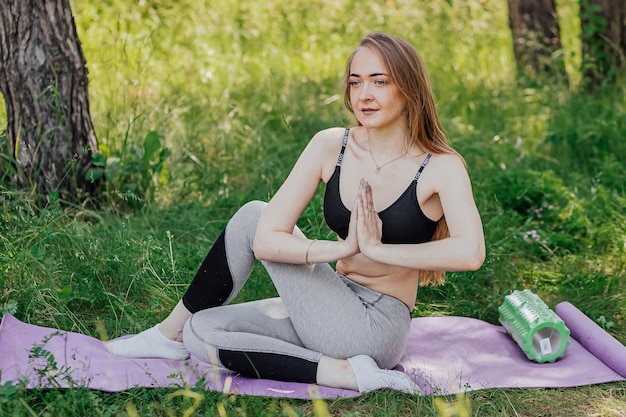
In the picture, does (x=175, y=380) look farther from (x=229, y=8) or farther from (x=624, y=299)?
(x=229, y=8)

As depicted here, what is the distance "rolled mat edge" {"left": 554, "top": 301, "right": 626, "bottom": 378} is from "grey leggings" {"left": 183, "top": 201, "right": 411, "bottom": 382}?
784 mm

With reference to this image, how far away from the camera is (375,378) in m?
2.93

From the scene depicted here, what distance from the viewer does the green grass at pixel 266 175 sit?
3.41 meters

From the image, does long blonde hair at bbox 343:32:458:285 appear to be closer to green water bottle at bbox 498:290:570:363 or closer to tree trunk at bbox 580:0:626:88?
green water bottle at bbox 498:290:570:363

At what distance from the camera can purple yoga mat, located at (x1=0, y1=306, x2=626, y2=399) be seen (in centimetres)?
293

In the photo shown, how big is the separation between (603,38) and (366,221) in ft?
14.0

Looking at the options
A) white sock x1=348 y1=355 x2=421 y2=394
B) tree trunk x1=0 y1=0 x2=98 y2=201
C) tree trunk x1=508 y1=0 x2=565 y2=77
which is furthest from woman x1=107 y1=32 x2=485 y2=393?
tree trunk x1=508 y1=0 x2=565 y2=77

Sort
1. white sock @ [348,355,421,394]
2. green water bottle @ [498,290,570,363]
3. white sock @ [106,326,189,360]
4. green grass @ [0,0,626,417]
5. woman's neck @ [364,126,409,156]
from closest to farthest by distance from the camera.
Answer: white sock @ [348,355,421,394] → woman's neck @ [364,126,409,156] → white sock @ [106,326,189,360] → green water bottle @ [498,290,570,363] → green grass @ [0,0,626,417]

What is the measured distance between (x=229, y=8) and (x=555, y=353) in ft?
17.3

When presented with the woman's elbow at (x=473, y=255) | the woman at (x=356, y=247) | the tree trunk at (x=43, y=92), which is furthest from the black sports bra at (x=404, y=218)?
the tree trunk at (x=43, y=92)

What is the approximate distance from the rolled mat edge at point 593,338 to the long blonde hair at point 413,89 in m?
0.76

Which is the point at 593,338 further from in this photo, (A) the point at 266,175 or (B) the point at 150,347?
(A) the point at 266,175

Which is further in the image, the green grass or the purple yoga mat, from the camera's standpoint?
the green grass

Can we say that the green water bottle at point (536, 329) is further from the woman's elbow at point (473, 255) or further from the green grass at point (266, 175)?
the woman's elbow at point (473, 255)
